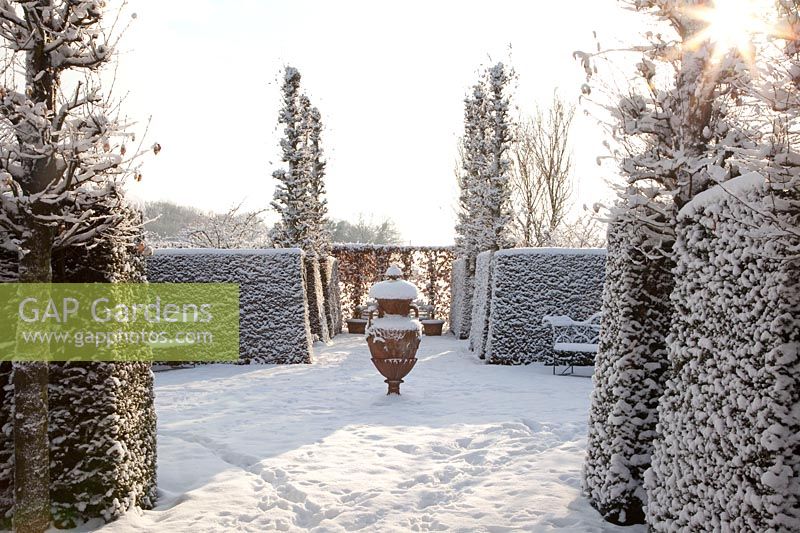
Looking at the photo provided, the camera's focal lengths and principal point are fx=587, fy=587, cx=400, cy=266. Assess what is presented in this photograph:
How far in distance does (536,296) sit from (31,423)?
10.3 m

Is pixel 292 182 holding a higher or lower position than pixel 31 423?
higher

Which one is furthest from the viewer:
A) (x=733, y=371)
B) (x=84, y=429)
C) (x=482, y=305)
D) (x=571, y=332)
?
(x=482, y=305)

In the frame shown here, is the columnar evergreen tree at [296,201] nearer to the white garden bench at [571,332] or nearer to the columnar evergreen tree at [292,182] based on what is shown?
the columnar evergreen tree at [292,182]

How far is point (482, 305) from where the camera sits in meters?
14.3

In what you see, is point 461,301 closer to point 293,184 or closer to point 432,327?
point 432,327

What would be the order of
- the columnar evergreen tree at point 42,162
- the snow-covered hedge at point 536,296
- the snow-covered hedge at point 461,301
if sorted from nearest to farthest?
the columnar evergreen tree at point 42,162
the snow-covered hedge at point 536,296
the snow-covered hedge at point 461,301

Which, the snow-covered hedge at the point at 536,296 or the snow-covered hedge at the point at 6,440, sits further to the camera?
the snow-covered hedge at the point at 536,296

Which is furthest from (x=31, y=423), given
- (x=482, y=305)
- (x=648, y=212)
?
(x=482, y=305)

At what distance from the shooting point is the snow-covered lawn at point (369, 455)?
4609mm

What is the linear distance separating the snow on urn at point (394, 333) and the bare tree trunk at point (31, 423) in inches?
205

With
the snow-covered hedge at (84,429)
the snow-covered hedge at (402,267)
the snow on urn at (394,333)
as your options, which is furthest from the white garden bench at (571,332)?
the snow-covered hedge at (402,267)

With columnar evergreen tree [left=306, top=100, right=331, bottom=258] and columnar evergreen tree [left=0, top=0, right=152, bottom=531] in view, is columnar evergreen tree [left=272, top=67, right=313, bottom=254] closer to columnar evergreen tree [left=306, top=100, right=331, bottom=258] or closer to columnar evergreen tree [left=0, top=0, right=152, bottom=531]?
columnar evergreen tree [left=306, top=100, right=331, bottom=258]

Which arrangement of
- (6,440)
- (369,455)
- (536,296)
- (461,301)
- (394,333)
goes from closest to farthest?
(6,440) < (369,455) < (394,333) < (536,296) < (461,301)

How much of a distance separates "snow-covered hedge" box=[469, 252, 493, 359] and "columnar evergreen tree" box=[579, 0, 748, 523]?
896 cm
